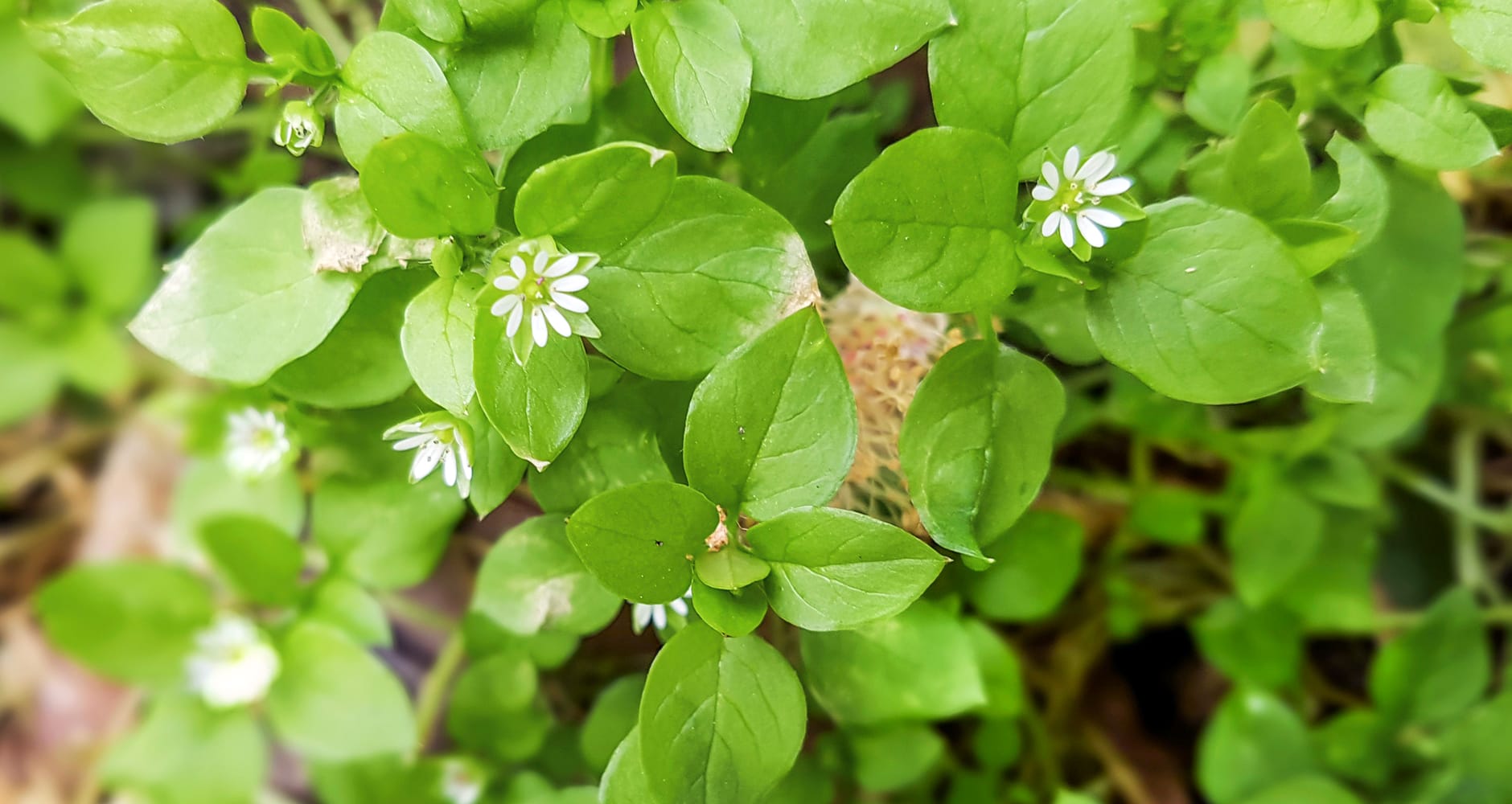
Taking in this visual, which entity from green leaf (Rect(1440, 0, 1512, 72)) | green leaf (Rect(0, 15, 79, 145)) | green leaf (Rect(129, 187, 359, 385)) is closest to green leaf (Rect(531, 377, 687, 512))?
green leaf (Rect(129, 187, 359, 385))

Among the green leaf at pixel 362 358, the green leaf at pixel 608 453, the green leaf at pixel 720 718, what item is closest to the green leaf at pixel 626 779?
the green leaf at pixel 720 718

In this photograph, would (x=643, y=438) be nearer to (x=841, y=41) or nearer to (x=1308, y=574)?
(x=841, y=41)

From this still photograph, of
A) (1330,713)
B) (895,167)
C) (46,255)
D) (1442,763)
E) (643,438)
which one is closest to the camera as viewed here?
(895,167)

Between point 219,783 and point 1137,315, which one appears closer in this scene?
point 1137,315

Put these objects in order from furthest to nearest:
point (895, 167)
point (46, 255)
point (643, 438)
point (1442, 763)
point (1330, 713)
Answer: point (46, 255), point (1330, 713), point (1442, 763), point (643, 438), point (895, 167)

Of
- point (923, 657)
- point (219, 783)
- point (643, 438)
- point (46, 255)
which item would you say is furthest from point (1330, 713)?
point (46, 255)

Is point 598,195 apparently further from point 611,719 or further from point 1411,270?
point 1411,270

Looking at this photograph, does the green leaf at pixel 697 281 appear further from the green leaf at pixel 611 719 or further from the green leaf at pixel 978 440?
the green leaf at pixel 611 719
